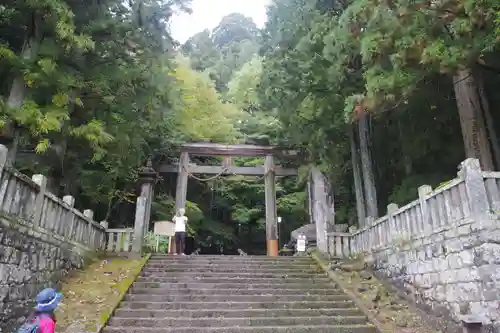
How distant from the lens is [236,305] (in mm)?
6797

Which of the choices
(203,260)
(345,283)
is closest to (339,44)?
(345,283)

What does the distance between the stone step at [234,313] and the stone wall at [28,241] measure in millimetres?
1374

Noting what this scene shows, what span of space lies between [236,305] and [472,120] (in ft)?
17.6

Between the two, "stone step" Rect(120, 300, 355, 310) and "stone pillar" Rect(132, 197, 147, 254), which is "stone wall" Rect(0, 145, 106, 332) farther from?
"stone pillar" Rect(132, 197, 147, 254)

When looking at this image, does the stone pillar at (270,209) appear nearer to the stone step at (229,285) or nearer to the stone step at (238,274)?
the stone step at (238,274)

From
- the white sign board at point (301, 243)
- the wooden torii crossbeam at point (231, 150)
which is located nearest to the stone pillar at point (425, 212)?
the white sign board at point (301, 243)

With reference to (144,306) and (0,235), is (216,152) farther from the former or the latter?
(0,235)

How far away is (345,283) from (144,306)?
385cm

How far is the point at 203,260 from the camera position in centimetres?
945

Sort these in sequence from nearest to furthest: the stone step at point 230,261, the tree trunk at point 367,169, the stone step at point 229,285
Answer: the stone step at point 229,285 < the stone step at point 230,261 < the tree trunk at point 367,169

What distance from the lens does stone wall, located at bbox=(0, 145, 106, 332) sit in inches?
188

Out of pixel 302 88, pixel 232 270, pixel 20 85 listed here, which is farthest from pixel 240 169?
pixel 20 85

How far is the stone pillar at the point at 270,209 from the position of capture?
14.7m

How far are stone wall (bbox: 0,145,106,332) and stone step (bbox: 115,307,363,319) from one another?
137 cm
